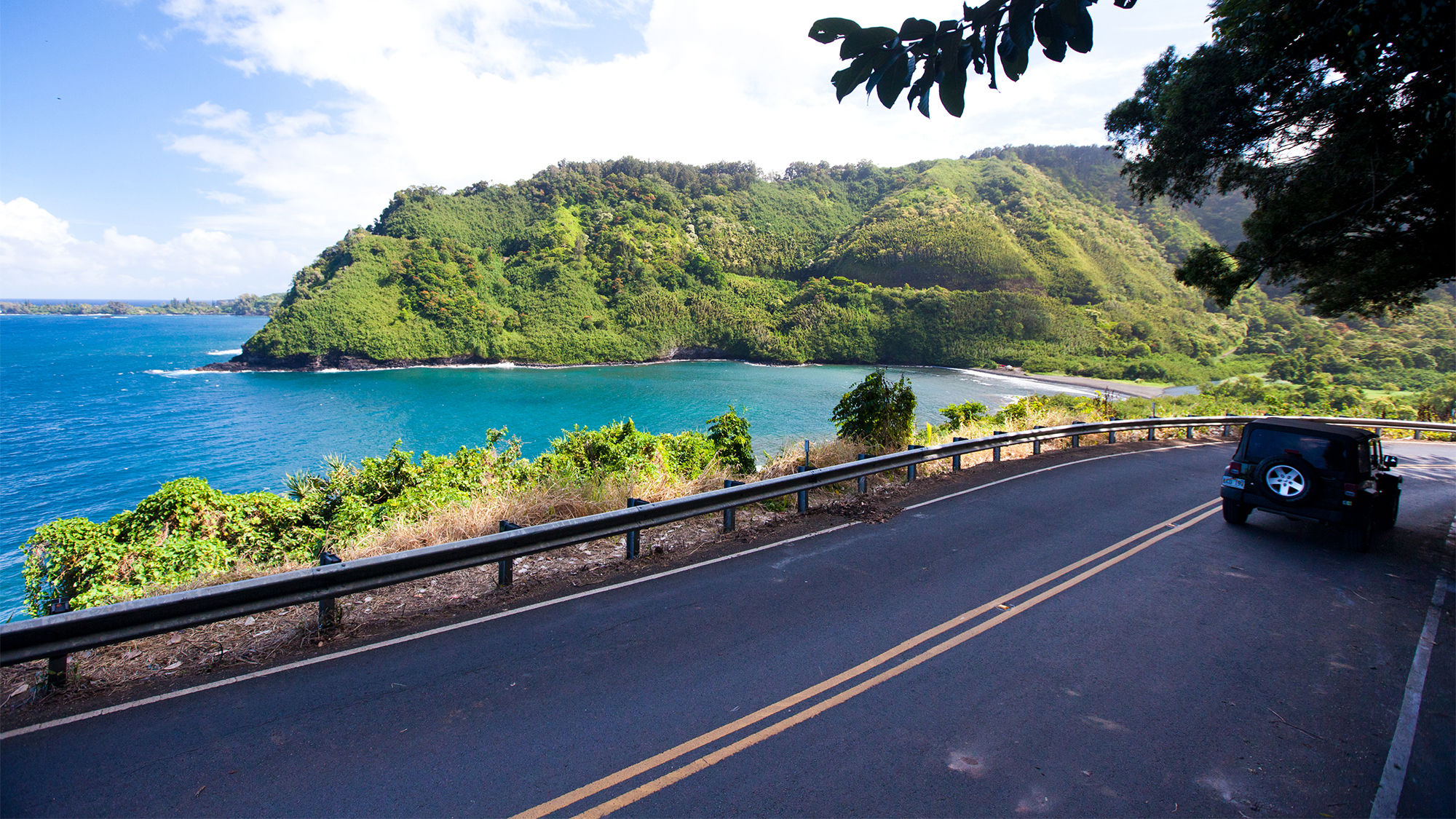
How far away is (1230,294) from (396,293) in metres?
134

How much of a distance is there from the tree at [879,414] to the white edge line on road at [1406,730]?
8225 mm

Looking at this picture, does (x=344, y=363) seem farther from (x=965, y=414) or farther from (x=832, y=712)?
(x=832, y=712)

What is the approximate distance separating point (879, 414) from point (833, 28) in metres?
11.6

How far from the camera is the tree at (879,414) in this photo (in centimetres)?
1350

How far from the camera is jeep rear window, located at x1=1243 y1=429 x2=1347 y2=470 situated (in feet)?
25.9

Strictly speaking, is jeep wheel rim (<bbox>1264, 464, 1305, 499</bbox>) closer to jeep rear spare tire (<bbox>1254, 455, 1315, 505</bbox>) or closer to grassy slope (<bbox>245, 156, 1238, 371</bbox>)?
jeep rear spare tire (<bbox>1254, 455, 1315, 505</bbox>)

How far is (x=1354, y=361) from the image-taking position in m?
86.8

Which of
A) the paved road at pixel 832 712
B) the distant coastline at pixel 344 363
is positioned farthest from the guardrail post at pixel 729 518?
the distant coastline at pixel 344 363

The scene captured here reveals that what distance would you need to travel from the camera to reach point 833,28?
7.86 feet

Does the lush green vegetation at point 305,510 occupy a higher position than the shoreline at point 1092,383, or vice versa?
the lush green vegetation at point 305,510

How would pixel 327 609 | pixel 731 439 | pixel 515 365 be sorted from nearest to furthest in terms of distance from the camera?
pixel 327 609 → pixel 731 439 → pixel 515 365

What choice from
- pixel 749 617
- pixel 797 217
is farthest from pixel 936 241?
pixel 749 617

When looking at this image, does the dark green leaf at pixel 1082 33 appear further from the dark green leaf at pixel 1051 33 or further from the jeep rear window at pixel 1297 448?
the jeep rear window at pixel 1297 448

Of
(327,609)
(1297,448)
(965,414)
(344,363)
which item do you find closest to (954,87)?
(327,609)
